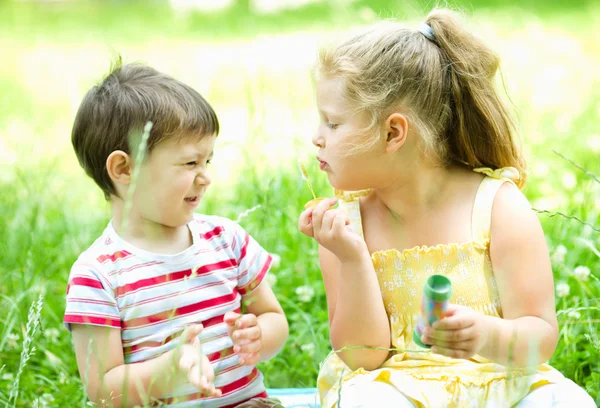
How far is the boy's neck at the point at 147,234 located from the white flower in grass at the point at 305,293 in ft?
2.68

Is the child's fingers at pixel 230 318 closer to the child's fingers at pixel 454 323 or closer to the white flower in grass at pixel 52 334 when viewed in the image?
the child's fingers at pixel 454 323

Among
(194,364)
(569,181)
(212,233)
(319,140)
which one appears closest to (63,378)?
(212,233)

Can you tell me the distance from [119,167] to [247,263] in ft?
1.48

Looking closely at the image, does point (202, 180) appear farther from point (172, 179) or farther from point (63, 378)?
point (63, 378)

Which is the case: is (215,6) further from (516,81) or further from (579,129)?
(579,129)

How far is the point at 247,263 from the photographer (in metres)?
2.32

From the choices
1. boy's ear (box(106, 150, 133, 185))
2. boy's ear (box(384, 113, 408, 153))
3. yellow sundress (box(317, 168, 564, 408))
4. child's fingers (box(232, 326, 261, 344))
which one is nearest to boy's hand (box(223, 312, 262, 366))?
child's fingers (box(232, 326, 261, 344))

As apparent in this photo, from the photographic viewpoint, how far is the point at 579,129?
4.63 m

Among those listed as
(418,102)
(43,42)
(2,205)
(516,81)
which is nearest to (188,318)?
(418,102)

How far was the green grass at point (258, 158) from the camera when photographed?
2750mm

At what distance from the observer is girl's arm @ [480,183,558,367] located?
6.52 ft

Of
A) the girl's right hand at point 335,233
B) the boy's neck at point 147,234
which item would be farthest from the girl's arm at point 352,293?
the boy's neck at point 147,234

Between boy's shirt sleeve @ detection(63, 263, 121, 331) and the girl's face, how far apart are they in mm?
648

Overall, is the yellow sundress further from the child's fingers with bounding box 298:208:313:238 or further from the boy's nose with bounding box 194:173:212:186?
the boy's nose with bounding box 194:173:212:186
